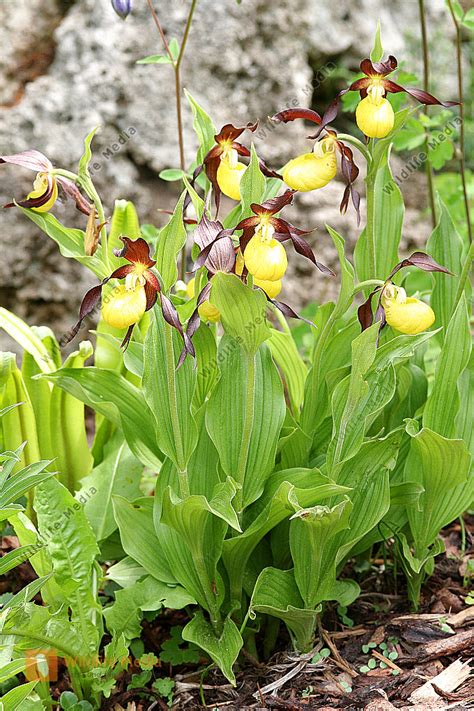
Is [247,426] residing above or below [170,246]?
below

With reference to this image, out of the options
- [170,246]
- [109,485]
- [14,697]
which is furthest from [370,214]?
[14,697]

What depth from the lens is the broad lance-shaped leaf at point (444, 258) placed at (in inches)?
55.2

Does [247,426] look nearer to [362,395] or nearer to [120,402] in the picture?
[362,395]

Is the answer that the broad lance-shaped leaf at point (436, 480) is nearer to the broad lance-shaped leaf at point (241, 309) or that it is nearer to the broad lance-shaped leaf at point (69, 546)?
the broad lance-shaped leaf at point (241, 309)

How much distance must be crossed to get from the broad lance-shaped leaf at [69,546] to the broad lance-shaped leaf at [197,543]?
142mm

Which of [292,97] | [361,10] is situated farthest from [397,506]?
[361,10]

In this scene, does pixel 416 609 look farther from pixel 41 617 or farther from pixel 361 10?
pixel 361 10

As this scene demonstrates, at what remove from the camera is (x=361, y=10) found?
109 inches

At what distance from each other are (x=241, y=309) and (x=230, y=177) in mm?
239

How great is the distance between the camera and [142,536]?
133cm

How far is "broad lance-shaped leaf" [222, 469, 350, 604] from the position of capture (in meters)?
1.12

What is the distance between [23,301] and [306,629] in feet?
4.93

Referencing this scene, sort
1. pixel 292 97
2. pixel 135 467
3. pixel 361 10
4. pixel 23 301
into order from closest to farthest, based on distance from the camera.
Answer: pixel 135 467 → pixel 23 301 → pixel 292 97 → pixel 361 10

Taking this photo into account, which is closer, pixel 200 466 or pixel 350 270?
pixel 350 270
